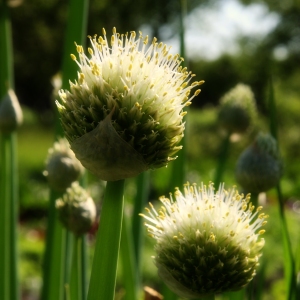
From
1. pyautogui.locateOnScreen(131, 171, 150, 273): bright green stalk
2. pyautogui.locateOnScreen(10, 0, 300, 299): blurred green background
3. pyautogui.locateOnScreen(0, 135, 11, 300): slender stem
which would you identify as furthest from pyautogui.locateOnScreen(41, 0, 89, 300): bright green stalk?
pyautogui.locateOnScreen(10, 0, 300, 299): blurred green background

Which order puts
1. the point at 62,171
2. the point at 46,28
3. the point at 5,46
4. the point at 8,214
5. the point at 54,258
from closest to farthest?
the point at 62,171, the point at 54,258, the point at 8,214, the point at 5,46, the point at 46,28

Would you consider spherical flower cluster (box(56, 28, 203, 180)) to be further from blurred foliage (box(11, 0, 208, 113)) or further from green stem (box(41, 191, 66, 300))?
blurred foliage (box(11, 0, 208, 113))

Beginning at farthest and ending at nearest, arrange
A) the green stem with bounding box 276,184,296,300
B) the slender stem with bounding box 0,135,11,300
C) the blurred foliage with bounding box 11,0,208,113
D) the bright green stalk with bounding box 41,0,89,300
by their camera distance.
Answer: the blurred foliage with bounding box 11,0,208,113 → the slender stem with bounding box 0,135,11,300 → the bright green stalk with bounding box 41,0,89,300 → the green stem with bounding box 276,184,296,300

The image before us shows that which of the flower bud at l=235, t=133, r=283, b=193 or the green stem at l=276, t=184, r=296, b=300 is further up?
the flower bud at l=235, t=133, r=283, b=193

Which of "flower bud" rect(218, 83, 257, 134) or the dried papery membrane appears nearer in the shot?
the dried papery membrane

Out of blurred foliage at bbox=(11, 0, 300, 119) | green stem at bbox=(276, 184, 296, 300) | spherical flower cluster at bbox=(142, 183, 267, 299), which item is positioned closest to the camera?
spherical flower cluster at bbox=(142, 183, 267, 299)

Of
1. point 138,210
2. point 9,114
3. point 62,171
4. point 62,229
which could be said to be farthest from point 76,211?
point 138,210

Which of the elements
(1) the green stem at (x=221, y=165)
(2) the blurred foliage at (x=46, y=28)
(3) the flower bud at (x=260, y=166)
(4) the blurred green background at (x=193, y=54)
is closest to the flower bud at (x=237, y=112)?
(1) the green stem at (x=221, y=165)

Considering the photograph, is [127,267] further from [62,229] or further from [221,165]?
[221,165]
